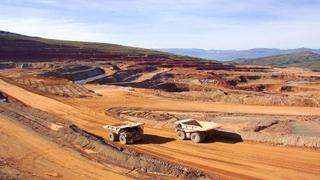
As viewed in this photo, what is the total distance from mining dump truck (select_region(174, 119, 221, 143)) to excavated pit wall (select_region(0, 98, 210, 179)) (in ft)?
11.6

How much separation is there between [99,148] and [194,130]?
544 cm

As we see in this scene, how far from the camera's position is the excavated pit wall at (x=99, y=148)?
18.6 meters

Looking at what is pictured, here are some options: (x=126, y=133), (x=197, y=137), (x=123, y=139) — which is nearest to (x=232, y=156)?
(x=197, y=137)

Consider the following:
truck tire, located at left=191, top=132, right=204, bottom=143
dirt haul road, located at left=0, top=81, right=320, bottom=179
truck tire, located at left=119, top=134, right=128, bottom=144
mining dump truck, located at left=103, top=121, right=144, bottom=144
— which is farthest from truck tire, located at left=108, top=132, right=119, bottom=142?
truck tire, located at left=191, top=132, right=204, bottom=143

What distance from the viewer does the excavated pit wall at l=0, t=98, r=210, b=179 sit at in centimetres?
1862

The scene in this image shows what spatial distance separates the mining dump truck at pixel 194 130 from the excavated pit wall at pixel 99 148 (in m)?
3.53

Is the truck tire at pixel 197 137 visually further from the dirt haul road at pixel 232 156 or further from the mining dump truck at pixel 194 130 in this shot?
the dirt haul road at pixel 232 156

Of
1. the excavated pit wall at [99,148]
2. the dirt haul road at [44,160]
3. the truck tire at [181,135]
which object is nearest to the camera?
the excavated pit wall at [99,148]

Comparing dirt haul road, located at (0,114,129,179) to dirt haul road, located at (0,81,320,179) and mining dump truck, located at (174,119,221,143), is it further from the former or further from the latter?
mining dump truck, located at (174,119,221,143)

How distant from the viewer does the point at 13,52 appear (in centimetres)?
9538

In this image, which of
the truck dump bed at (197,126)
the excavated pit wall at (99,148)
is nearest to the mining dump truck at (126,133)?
the excavated pit wall at (99,148)

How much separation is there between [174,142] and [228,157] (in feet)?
13.2

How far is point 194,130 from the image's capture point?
23.8 m

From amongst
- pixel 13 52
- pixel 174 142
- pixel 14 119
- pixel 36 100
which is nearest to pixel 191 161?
pixel 174 142
